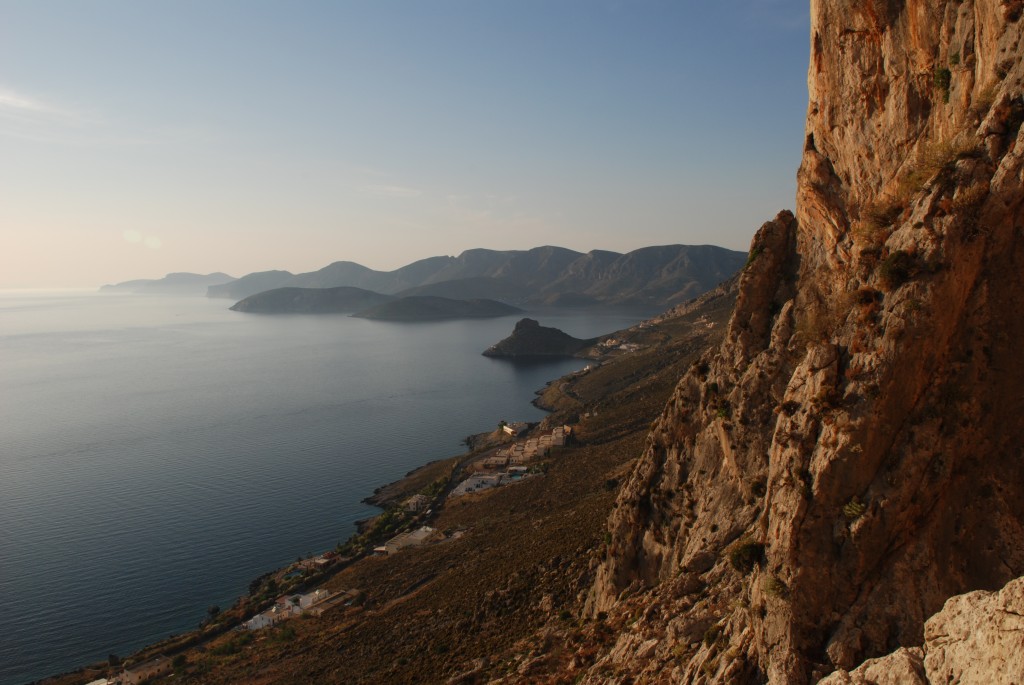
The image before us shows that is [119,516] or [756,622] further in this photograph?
[119,516]

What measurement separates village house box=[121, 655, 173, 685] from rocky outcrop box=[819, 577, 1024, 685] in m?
43.2

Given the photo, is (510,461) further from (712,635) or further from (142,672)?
(712,635)

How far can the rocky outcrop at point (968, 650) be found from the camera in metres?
7.38

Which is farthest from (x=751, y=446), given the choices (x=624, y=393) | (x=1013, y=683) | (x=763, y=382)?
(x=624, y=393)

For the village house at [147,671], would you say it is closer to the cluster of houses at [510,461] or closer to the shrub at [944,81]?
the cluster of houses at [510,461]

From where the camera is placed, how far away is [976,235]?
1200 centimetres

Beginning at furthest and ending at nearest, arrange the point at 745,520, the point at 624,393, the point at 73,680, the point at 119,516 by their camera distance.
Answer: the point at 624,393 < the point at 119,516 < the point at 73,680 < the point at 745,520

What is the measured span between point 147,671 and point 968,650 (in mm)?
46049

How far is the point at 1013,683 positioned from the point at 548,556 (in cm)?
3136

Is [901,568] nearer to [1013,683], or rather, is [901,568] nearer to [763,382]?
[1013,683]

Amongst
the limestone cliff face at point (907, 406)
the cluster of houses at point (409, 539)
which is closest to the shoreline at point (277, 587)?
the cluster of houses at point (409, 539)

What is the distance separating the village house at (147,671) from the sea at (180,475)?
5094mm

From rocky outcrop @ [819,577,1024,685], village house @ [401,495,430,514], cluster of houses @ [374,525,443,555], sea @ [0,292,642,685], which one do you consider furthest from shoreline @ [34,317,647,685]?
rocky outcrop @ [819,577,1024,685]

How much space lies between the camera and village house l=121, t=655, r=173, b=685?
39.2m
